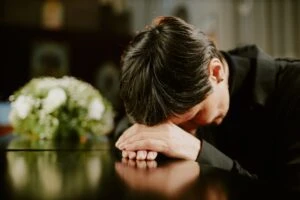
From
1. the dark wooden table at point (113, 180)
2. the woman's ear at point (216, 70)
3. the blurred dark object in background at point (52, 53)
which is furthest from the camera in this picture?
the blurred dark object in background at point (52, 53)

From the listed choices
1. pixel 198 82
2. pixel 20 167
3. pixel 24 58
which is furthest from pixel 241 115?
pixel 24 58

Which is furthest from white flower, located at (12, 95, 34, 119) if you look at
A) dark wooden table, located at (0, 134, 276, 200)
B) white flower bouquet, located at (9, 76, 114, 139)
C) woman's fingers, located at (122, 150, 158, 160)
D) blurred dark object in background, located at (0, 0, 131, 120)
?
blurred dark object in background, located at (0, 0, 131, 120)

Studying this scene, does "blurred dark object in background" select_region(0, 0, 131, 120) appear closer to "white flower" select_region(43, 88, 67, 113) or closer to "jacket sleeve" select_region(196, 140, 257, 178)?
"white flower" select_region(43, 88, 67, 113)

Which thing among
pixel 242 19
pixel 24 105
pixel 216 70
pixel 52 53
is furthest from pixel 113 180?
pixel 242 19

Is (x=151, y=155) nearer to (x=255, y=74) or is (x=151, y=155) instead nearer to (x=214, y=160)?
(x=214, y=160)

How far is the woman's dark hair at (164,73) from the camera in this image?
0.94 metres

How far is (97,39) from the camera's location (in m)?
3.46

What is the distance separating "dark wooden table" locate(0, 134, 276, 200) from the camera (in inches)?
22.0

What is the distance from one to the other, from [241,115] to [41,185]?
0.77 m

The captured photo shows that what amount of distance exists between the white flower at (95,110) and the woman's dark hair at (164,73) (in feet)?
1.33

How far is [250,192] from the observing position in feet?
1.90

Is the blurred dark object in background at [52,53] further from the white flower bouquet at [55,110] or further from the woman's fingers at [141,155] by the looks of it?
the woman's fingers at [141,155]

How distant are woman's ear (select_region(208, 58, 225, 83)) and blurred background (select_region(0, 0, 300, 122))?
2056 mm

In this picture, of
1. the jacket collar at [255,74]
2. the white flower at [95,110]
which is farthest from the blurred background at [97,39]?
the jacket collar at [255,74]
